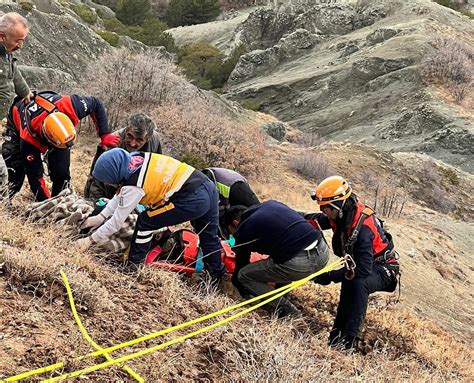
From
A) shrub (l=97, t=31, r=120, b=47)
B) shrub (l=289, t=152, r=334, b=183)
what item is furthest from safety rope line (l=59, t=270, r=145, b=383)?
shrub (l=97, t=31, r=120, b=47)

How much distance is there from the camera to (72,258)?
413 cm

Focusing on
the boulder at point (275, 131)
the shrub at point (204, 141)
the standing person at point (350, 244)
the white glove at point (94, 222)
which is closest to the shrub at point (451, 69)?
the boulder at point (275, 131)

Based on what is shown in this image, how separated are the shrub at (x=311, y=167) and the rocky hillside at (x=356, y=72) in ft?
Result: 25.9

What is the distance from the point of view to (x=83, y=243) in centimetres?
459

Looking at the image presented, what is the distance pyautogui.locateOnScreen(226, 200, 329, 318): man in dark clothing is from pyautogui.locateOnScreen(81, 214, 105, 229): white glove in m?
1.17

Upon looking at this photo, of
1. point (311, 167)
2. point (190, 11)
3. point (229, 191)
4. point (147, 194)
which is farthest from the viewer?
point (190, 11)

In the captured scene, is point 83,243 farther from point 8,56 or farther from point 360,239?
→ point 360,239

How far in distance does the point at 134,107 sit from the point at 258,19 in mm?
30631

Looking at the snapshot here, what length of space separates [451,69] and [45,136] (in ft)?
86.9

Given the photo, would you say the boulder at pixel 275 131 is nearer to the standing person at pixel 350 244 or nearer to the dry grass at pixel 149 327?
the standing person at pixel 350 244

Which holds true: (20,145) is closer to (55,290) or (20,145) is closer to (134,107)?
(55,290)

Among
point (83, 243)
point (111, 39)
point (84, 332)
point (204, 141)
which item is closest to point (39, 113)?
point (83, 243)

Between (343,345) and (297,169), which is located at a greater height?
(343,345)

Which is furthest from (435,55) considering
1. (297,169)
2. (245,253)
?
(245,253)
